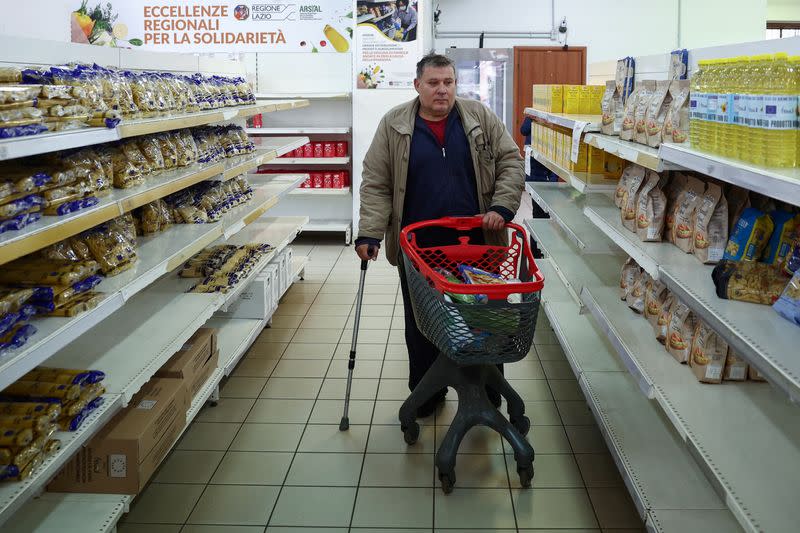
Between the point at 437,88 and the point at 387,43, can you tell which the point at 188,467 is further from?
the point at 387,43

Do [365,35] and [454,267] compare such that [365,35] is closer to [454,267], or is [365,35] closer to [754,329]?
[454,267]

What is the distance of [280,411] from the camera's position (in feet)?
13.6

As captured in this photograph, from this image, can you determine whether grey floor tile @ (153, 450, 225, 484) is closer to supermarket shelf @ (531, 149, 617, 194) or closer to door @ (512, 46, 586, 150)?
supermarket shelf @ (531, 149, 617, 194)

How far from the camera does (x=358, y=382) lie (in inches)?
178

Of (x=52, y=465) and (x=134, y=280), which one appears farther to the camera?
(x=134, y=280)

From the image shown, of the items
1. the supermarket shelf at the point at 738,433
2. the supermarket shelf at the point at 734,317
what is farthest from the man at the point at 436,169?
the supermarket shelf at the point at 738,433

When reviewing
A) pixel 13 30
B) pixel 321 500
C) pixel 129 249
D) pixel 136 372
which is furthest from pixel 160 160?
pixel 13 30

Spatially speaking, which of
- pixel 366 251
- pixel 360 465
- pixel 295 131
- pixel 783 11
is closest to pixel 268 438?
pixel 360 465

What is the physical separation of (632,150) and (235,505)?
219cm

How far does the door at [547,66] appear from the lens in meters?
11.6

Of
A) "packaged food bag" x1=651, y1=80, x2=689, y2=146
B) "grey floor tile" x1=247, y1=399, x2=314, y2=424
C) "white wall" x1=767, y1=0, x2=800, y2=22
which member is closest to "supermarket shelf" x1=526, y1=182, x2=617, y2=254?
"packaged food bag" x1=651, y1=80, x2=689, y2=146

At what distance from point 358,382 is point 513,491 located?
1.50 m

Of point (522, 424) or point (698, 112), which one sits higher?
point (698, 112)

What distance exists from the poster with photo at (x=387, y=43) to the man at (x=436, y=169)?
15.1 feet
